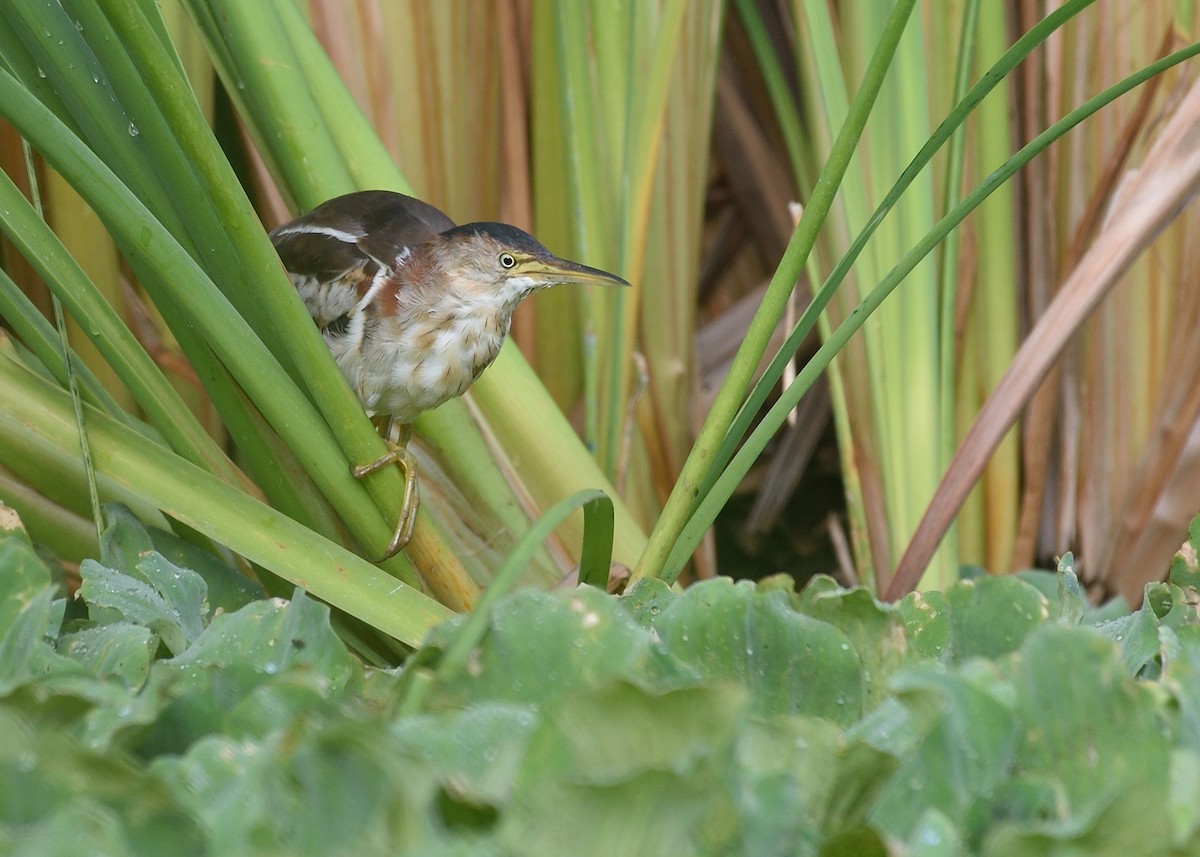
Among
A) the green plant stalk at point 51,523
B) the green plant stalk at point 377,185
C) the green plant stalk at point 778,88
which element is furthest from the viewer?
the green plant stalk at point 778,88

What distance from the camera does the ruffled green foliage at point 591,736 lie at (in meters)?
0.61

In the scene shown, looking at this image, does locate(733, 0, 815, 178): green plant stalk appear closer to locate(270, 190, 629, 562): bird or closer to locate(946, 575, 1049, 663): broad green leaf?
locate(270, 190, 629, 562): bird

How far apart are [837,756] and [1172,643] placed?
0.84 ft

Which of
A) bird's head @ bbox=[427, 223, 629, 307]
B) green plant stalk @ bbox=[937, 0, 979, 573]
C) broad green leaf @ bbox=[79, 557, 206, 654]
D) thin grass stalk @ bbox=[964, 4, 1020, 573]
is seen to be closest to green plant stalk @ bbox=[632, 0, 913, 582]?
broad green leaf @ bbox=[79, 557, 206, 654]

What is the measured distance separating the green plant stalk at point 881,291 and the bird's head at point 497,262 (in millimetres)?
658

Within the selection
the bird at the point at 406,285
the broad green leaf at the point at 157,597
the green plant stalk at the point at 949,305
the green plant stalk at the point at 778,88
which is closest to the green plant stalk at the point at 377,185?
the bird at the point at 406,285

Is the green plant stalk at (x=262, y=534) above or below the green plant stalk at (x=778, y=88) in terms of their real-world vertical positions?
below

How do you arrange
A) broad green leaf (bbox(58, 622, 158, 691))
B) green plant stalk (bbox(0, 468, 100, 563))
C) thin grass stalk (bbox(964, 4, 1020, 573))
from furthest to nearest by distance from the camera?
1. thin grass stalk (bbox(964, 4, 1020, 573))
2. green plant stalk (bbox(0, 468, 100, 563))
3. broad green leaf (bbox(58, 622, 158, 691))

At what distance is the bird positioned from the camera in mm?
1646

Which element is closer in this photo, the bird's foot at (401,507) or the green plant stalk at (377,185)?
the bird's foot at (401,507)

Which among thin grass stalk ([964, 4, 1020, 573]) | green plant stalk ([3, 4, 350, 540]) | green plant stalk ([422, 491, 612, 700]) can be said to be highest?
green plant stalk ([3, 4, 350, 540])

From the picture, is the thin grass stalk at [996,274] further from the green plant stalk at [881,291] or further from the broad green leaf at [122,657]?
the broad green leaf at [122,657]

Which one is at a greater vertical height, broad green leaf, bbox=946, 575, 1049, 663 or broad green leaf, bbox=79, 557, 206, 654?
broad green leaf, bbox=79, 557, 206, 654

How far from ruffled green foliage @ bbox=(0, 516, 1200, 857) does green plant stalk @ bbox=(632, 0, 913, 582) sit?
188 millimetres
